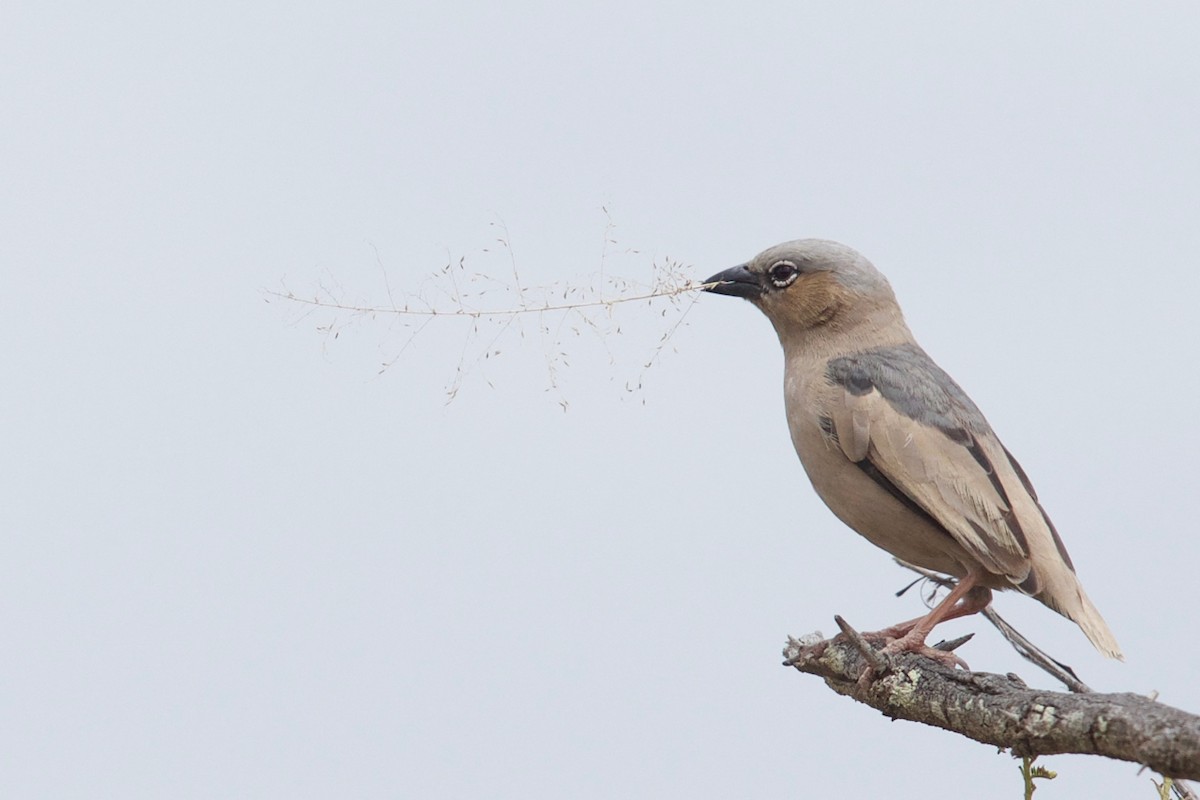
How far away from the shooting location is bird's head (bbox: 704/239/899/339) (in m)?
7.14

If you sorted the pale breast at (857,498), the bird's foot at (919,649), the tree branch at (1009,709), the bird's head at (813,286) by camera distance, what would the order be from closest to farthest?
1. the tree branch at (1009,709)
2. the bird's foot at (919,649)
3. the pale breast at (857,498)
4. the bird's head at (813,286)

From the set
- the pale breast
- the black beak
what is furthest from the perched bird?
the black beak

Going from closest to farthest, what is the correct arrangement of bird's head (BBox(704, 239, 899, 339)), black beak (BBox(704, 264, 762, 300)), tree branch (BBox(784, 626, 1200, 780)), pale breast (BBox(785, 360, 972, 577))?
tree branch (BBox(784, 626, 1200, 780)) < pale breast (BBox(785, 360, 972, 577)) < bird's head (BBox(704, 239, 899, 339)) < black beak (BBox(704, 264, 762, 300))

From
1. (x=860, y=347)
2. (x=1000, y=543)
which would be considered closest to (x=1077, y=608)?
(x=1000, y=543)

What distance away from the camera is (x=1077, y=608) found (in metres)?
6.23

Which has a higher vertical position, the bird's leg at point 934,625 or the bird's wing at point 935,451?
the bird's wing at point 935,451

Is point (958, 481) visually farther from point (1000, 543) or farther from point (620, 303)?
point (620, 303)

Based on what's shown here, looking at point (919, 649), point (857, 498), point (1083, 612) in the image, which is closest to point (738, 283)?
point (857, 498)

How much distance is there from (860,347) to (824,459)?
2.43 feet

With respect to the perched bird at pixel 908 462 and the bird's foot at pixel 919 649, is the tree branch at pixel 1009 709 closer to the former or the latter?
the bird's foot at pixel 919 649

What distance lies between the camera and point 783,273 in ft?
23.7

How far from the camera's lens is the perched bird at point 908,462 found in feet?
20.4

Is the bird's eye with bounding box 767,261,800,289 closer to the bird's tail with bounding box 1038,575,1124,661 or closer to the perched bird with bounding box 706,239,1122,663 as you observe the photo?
the perched bird with bounding box 706,239,1122,663

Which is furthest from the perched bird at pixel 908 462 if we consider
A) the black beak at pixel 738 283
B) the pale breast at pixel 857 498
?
the black beak at pixel 738 283
